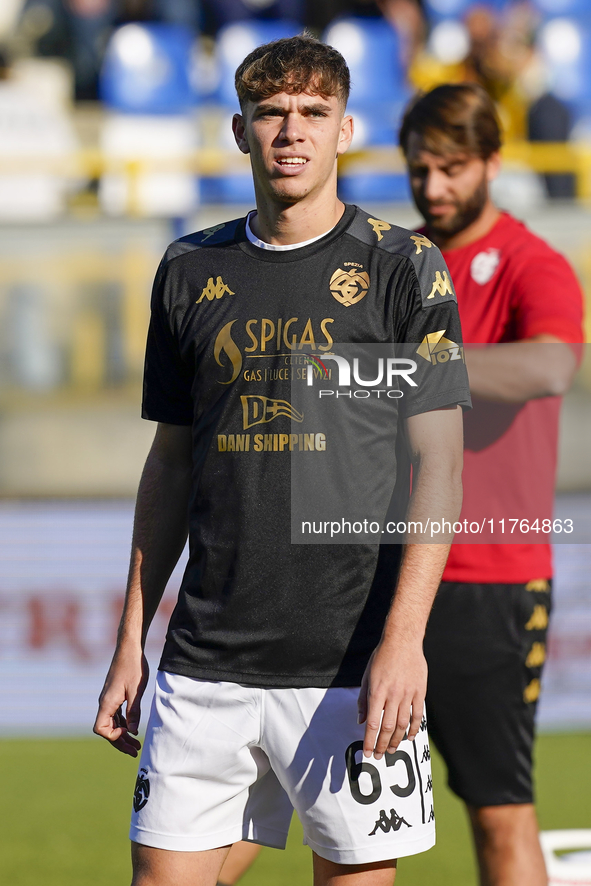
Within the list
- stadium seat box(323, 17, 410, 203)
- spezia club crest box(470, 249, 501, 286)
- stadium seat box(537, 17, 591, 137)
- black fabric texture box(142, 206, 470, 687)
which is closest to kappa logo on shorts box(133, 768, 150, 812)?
black fabric texture box(142, 206, 470, 687)

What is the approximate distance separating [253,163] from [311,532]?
0.70m

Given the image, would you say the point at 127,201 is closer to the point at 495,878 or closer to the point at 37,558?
the point at 37,558

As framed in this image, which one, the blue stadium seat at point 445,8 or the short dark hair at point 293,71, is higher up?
the blue stadium seat at point 445,8

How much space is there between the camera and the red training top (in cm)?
258

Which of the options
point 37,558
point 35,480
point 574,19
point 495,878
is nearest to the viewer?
point 495,878

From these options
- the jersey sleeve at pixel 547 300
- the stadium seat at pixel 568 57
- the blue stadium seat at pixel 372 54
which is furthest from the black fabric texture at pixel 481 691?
the stadium seat at pixel 568 57

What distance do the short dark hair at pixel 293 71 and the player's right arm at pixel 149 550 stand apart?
2.22 feet

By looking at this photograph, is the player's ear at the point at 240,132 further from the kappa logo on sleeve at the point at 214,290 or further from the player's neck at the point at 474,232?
the player's neck at the point at 474,232

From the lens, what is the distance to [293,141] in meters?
1.92

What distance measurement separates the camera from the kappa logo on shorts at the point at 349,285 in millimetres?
1945

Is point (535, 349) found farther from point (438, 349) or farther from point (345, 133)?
point (345, 133)

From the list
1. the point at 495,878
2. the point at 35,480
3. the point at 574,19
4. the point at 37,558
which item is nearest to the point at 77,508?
the point at 37,558

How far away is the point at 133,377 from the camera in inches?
259

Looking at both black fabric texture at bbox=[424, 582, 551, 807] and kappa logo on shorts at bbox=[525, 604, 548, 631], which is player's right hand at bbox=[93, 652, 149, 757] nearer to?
black fabric texture at bbox=[424, 582, 551, 807]
